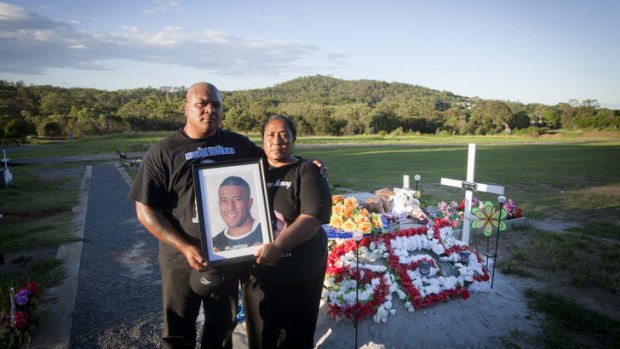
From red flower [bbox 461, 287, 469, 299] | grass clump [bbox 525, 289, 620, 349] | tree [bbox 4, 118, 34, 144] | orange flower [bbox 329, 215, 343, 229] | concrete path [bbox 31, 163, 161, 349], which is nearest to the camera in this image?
grass clump [bbox 525, 289, 620, 349]

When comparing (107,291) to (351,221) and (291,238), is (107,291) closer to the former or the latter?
(351,221)

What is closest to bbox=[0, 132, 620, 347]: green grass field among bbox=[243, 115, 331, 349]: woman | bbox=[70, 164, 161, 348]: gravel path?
bbox=[70, 164, 161, 348]: gravel path

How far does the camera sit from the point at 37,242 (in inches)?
307

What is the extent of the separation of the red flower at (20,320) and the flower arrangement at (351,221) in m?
3.84

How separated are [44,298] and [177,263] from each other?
12.7 feet

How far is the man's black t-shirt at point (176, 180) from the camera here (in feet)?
8.59

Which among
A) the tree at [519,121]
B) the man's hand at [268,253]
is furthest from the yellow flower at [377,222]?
the tree at [519,121]

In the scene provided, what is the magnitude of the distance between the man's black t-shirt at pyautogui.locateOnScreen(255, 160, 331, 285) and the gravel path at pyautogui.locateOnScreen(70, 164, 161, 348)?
2403 mm

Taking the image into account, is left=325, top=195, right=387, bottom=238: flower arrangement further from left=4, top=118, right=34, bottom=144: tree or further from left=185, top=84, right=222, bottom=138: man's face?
left=4, top=118, right=34, bottom=144: tree

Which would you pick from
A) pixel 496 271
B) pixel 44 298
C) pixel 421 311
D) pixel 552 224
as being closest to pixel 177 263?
pixel 421 311

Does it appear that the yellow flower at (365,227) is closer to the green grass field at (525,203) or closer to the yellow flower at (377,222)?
the yellow flower at (377,222)

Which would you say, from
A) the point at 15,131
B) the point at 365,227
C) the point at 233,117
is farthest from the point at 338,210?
the point at 233,117

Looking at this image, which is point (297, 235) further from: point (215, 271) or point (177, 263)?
point (177, 263)

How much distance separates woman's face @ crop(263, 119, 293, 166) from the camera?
9.16 ft
